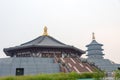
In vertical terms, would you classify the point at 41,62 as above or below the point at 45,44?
below

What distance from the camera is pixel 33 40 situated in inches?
1702

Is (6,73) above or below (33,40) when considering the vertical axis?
below

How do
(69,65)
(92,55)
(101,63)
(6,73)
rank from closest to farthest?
(6,73) → (69,65) → (101,63) → (92,55)

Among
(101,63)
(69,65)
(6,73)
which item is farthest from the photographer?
(101,63)

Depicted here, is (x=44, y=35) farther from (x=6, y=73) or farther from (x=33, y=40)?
(x=6, y=73)

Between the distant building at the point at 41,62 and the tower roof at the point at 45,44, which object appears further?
the tower roof at the point at 45,44

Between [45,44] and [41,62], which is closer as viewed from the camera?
[41,62]

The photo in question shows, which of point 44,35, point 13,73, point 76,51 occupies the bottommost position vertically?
point 13,73

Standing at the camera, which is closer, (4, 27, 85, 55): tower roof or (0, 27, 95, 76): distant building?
(0, 27, 95, 76): distant building

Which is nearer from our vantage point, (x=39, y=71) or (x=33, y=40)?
(x=39, y=71)

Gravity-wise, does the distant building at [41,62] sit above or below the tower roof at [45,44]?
below

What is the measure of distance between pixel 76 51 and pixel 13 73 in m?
16.0

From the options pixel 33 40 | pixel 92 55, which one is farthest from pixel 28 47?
pixel 92 55

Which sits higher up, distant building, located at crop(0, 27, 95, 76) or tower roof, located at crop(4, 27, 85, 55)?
tower roof, located at crop(4, 27, 85, 55)
